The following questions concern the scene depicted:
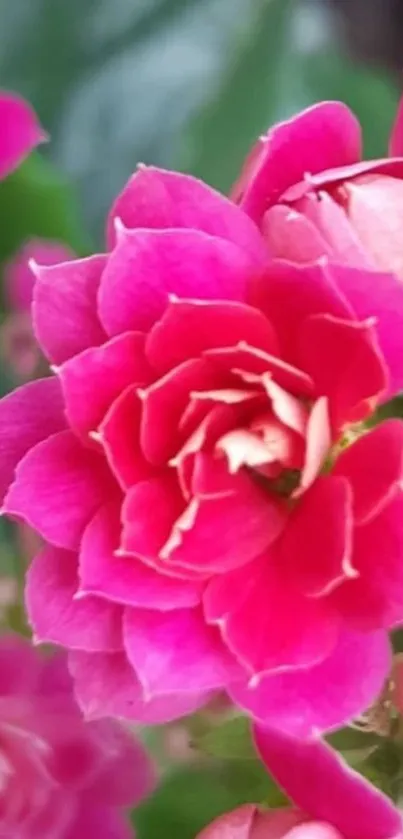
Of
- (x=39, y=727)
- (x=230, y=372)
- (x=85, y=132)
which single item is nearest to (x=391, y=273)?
(x=230, y=372)

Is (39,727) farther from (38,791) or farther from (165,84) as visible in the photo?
(165,84)

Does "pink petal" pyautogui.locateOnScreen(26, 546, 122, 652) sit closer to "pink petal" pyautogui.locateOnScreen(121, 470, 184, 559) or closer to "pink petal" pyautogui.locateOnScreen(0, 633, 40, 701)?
"pink petal" pyautogui.locateOnScreen(121, 470, 184, 559)

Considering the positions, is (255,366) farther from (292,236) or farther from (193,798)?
(193,798)

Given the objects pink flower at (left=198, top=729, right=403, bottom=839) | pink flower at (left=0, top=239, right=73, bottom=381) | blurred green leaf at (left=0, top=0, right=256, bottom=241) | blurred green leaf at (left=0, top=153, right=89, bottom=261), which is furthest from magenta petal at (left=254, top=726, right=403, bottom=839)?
blurred green leaf at (left=0, top=0, right=256, bottom=241)

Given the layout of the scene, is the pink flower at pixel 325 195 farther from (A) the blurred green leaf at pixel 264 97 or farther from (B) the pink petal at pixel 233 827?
(A) the blurred green leaf at pixel 264 97

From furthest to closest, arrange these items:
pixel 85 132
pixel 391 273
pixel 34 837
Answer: pixel 85 132 → pixel 34 837 → pixel 391 273


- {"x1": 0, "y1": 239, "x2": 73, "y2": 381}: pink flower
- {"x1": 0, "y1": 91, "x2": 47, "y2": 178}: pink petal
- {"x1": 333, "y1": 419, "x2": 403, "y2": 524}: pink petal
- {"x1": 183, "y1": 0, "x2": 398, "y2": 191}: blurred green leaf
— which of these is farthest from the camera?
{"x1": 183, "y1": 0, "x2": 398, "y2": 191}: blurred green leaf

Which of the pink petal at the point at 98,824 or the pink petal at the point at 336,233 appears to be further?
the pink petal at the point at 98,824

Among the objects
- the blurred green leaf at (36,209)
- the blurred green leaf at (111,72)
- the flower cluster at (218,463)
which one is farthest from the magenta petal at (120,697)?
the blurred green leaf at (111,72)

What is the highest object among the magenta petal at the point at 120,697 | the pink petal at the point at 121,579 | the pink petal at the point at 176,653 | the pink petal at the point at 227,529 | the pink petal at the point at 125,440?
the pink petal at the point at 125,440
